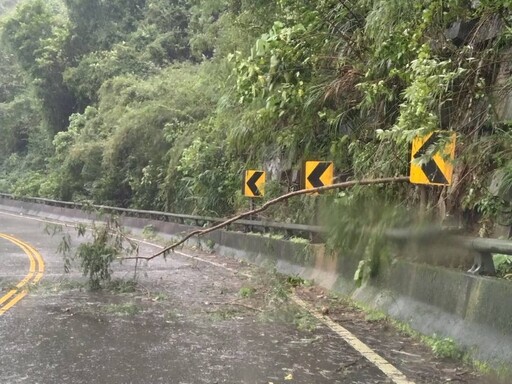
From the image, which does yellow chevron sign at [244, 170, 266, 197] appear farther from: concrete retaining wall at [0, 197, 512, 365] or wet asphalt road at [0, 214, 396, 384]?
wet asphalt road at [0, 214, 396, 384]

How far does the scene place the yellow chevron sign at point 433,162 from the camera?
752 centimetres

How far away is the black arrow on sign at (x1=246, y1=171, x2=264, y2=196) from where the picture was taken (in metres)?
17.0

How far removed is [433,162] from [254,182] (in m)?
9.27

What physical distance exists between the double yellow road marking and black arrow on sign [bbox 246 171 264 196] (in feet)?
18.6

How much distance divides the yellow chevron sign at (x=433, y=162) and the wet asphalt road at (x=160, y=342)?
236 cm

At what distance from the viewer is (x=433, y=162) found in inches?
316

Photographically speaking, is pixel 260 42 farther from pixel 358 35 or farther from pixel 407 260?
pixel 407 260

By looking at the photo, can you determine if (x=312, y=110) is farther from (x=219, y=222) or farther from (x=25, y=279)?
(x=219, y=222)

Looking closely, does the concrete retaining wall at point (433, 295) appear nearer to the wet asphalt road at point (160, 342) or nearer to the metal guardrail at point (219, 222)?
the metal guardrail at point (219, 222)

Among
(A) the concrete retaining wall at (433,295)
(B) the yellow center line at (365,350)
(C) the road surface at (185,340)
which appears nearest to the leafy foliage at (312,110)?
(A) the concrete retaining wall at (433,295)

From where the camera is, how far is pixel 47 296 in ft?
33.9

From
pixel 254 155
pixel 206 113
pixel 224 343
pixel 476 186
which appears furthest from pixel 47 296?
pixel 206 113

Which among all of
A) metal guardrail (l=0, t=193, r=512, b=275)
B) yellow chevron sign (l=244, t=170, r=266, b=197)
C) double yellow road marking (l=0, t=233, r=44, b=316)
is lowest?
double yellow road marking (l=0, t=233, r=44, b=316)

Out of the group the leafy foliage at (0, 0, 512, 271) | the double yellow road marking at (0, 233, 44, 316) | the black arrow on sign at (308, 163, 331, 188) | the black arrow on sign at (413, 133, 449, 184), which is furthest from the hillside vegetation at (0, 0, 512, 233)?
the double yellow road marking at (0, 233, 44, 316)
